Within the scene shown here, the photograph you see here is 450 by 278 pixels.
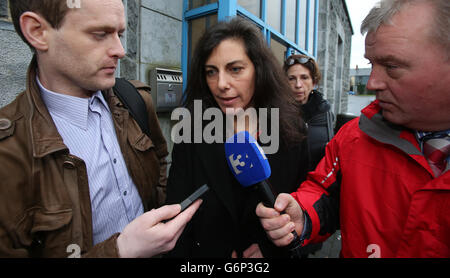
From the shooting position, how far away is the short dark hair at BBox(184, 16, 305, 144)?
159cm

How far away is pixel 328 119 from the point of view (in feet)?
8.09

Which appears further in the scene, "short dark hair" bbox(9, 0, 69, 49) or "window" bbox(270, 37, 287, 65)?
"window" bbox(270, 37, 287, 65)

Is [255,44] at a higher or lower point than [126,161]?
higher

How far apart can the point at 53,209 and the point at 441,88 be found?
159 cm

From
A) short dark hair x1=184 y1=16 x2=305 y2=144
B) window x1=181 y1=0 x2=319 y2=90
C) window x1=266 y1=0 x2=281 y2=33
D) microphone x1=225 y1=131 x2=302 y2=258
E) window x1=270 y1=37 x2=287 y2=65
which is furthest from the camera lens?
window x1=270 y1=37 x2=287 y2=65

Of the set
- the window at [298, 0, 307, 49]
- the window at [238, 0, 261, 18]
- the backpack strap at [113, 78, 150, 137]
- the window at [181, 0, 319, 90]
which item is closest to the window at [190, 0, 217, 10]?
the window at [181, 0, 319, 90]

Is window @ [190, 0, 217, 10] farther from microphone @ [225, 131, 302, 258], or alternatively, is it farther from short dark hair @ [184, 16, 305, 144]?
microphone @ [225, 131, 302, 258]

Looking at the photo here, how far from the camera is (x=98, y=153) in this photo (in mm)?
1194

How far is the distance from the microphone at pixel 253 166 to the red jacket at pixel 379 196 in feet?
0.86

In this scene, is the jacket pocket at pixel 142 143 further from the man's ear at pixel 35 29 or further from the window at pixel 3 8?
the window at pixel 3 8

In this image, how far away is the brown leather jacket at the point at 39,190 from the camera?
0.90 meters

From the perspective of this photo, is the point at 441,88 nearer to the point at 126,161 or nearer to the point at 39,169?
the point at 126,161

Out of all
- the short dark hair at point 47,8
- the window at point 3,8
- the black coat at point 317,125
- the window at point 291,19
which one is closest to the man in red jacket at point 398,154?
the black coat at point 317,125
